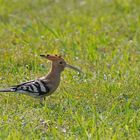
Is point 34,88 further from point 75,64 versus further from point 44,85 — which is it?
point 75,64

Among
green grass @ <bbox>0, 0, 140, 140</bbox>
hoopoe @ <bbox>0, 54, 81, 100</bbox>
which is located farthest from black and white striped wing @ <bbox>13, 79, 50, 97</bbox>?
green grass @ <bbox>0, 0, 140, 140</bbox>

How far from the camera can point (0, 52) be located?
31.7ft

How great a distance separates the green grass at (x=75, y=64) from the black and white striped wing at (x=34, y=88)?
0.45 feet

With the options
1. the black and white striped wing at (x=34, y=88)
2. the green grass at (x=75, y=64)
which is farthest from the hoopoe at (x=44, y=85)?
the green grass at (x=75, y=64)

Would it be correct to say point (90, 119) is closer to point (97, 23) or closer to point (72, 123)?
point (72, 123)

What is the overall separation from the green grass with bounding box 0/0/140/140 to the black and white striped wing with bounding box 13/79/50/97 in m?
0.14

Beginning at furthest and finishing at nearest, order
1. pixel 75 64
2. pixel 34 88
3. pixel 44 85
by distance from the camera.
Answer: pixel 75 64
pixel 44 85
pixel 34 88

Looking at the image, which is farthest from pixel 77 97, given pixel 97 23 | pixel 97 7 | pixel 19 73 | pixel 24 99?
pixel 97 7

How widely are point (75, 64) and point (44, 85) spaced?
5.08ft

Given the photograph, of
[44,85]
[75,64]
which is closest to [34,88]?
[44,85]

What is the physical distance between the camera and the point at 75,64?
930 cm

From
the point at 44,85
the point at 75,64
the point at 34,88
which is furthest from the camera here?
the point at 75,64

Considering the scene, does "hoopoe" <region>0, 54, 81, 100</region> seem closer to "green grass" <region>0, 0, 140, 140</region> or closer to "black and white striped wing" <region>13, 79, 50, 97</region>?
"black and white striped wing" <region>13, 79, 50, 97</region>

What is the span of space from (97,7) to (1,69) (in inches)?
165
